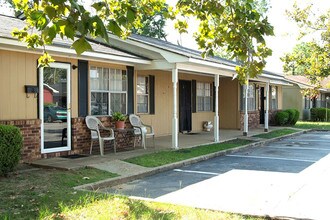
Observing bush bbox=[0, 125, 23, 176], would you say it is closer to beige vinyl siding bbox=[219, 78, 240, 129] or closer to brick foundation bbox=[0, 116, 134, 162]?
brick foundation bbox=[0, 116, 134, 162]

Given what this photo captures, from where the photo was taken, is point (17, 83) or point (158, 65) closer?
point (17, 83)

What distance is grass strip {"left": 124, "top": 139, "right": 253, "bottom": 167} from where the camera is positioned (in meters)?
9.89

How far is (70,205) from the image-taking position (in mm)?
5875

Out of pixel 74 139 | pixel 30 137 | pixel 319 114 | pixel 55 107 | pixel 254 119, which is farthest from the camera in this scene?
pixel 319 114

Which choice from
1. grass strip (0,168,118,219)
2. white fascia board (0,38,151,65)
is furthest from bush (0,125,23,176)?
white fascia board (0,38,151,65)

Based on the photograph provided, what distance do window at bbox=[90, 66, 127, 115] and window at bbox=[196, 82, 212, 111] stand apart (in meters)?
6.93

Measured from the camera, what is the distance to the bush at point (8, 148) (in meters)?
7.68

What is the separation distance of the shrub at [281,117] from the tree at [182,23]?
18950 mm

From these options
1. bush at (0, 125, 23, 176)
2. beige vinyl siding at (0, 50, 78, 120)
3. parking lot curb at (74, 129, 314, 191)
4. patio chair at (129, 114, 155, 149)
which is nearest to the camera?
parking lot curb at (74, 129, 314, 191)

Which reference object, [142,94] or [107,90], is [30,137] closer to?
[107,90]

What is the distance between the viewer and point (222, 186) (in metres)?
7.85

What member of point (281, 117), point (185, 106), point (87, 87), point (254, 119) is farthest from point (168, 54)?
point (281, 117)

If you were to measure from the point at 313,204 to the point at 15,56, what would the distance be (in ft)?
24.1

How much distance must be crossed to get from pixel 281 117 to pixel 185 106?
895 cm
